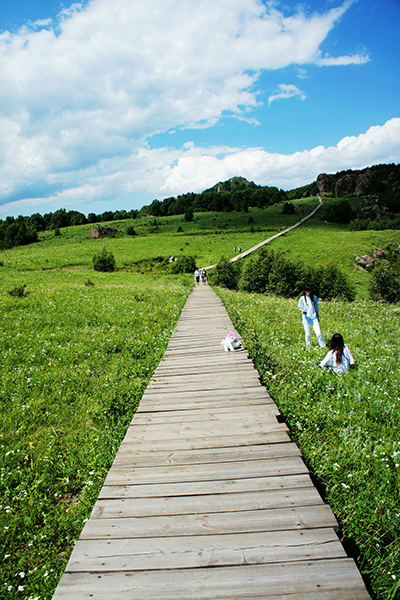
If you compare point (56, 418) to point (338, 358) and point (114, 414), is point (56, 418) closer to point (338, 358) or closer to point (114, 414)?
point (114, 414)

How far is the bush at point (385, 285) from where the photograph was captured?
4147 cm

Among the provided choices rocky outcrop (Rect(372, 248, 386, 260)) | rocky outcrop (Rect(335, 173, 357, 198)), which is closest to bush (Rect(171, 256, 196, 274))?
rocky outcrop (Rect(372, 248, 386, 260))

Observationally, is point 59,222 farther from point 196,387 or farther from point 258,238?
point 196,387

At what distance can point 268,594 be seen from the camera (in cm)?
274

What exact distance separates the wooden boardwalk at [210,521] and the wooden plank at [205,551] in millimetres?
10

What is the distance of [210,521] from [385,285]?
152 ft

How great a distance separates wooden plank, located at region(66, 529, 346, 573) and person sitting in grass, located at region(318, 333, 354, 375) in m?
5.33

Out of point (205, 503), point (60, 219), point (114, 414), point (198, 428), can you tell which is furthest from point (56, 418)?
point (60, 219)

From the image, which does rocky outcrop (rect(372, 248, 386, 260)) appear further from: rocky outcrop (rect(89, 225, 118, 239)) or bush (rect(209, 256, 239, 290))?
rocky outcrop (rect(89, 225, 118, 239))

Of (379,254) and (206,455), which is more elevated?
(206,455)

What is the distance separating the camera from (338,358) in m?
8.06

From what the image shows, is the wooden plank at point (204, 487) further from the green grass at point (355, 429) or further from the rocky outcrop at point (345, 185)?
the rocky outcrop at point (345, 185)

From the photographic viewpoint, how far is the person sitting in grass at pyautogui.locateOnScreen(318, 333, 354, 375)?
26.3ft

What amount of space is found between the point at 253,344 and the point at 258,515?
21.7ft
